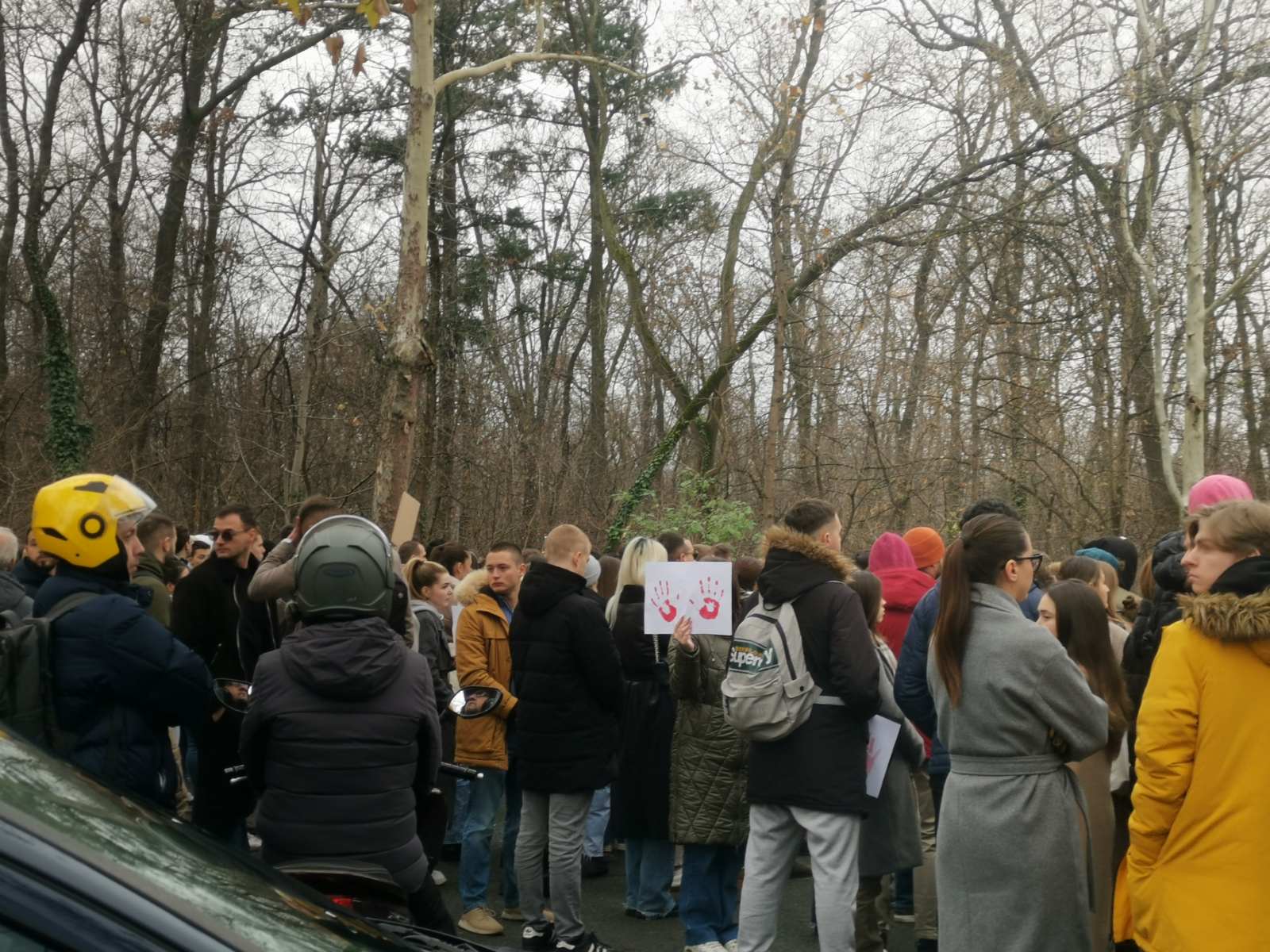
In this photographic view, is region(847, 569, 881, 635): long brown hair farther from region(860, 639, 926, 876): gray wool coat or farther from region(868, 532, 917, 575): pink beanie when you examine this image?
region(868, 532, 917, 575): pink beanie

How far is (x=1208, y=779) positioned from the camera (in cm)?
364

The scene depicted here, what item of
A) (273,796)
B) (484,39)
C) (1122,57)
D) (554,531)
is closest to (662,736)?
(554,531)

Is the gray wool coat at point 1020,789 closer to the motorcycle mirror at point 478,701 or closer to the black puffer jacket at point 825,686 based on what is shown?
the black puffer jacket at point 825,686

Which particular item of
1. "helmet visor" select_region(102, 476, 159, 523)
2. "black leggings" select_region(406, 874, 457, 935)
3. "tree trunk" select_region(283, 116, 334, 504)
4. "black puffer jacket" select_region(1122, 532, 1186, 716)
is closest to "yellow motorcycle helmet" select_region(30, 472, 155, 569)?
"helmet visor" select_region(102, 476, 159, 523)

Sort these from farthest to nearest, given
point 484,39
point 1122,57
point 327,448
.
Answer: point 327,448, point 484,39, point 1122,57

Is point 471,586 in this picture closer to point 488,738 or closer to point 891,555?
point 488,738

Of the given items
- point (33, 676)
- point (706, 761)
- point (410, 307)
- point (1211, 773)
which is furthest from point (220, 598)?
point (410, 307)

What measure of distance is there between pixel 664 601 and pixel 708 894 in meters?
1.51

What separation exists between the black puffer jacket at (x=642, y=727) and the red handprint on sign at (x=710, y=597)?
73cm

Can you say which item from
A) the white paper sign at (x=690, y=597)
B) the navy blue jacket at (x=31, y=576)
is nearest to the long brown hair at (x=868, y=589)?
the white paper sign at (x=690, y=597)

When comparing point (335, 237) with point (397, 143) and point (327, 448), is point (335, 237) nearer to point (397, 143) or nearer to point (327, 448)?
point (397, 143)

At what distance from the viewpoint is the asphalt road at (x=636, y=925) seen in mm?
6734

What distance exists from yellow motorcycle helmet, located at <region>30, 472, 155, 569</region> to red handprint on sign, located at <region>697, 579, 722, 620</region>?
2.88m

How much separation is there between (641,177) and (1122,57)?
412 inches
